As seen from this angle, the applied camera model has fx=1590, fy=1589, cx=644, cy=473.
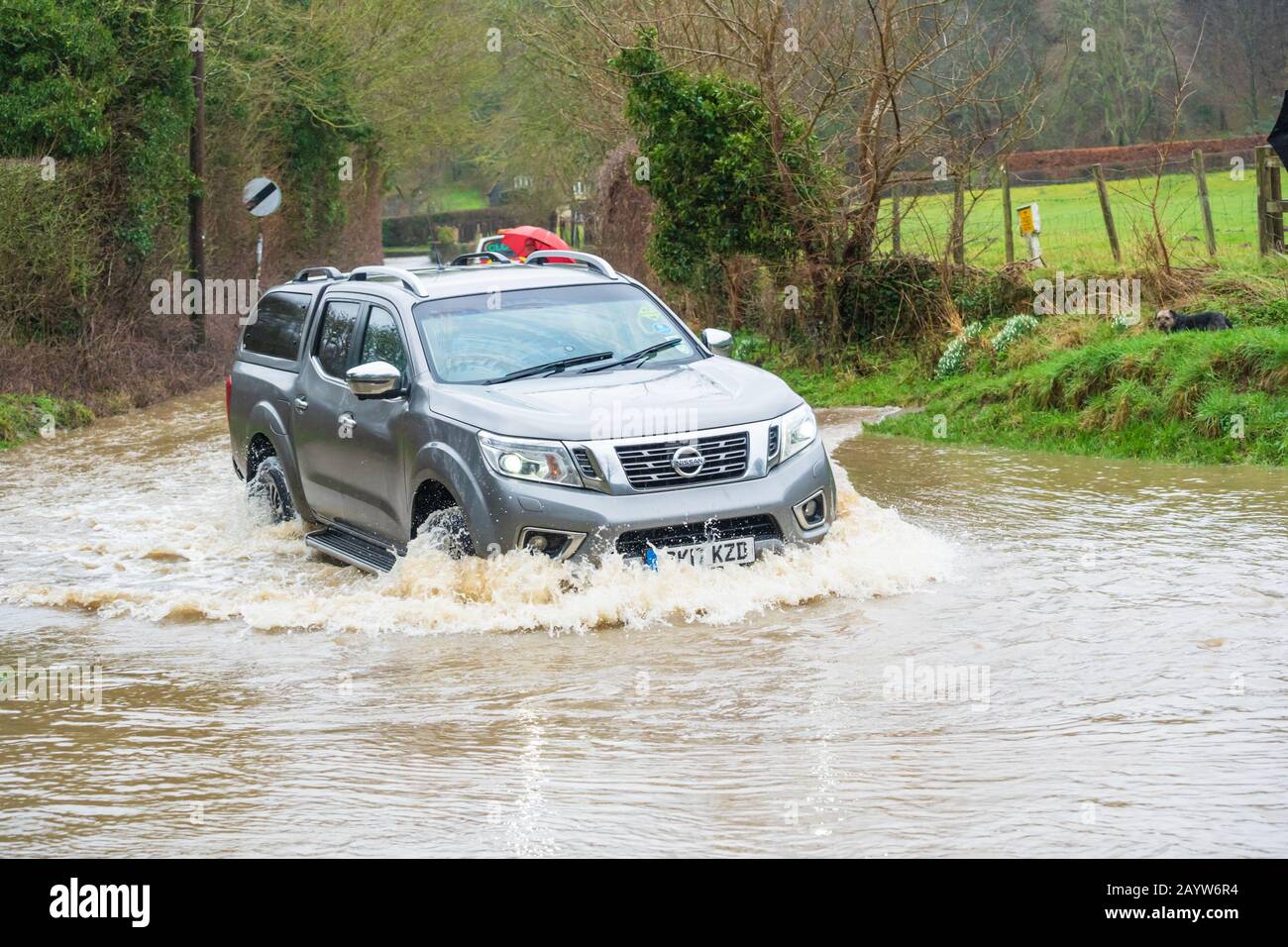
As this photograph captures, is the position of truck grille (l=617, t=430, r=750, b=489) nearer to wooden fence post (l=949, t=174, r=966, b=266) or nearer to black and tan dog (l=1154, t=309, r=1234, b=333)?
black and tan dog (l=1154, t=309, r=1234, b=333)

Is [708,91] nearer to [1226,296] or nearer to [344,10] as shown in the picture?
[1226,296]

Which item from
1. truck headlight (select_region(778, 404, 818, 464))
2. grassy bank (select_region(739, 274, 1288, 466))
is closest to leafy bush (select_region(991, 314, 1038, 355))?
grassy bank (select_region(739, 274, 1288, 466))

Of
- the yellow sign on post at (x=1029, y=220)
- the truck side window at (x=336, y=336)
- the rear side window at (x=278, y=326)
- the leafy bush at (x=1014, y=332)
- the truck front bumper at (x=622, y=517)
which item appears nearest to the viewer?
the truck front bumper at (x=622, y=517)

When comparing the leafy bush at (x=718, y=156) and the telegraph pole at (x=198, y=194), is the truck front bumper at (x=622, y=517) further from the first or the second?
the telegraph pole at (x=198, y=194)

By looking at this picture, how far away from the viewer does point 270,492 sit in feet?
35.2

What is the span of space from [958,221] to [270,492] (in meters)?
10.2

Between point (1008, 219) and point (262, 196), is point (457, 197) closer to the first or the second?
point (262, 196)

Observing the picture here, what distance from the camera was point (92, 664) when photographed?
7.72 m

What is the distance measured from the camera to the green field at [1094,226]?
18.0 m

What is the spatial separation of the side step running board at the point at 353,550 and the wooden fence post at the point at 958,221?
10.4m

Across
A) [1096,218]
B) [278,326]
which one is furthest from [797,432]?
[1096,218]

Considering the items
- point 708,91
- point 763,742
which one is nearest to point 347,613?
point 763,742

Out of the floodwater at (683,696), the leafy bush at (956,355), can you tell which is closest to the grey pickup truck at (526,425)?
the floodwater at (683,696)

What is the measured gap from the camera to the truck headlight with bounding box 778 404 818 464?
27.0ft
